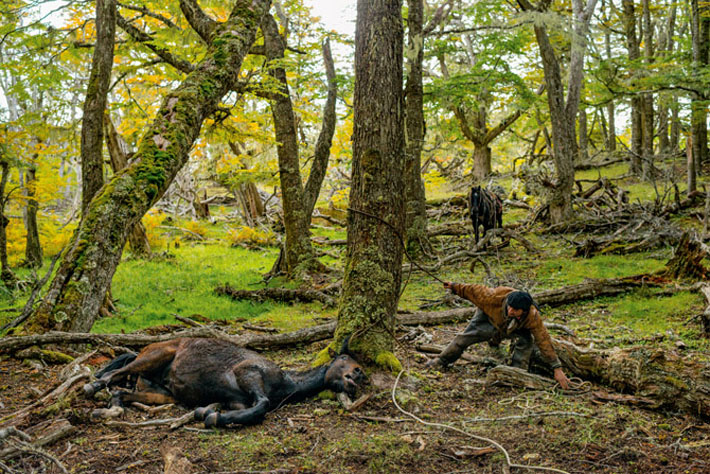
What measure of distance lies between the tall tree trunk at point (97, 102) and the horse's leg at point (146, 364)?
3884mm

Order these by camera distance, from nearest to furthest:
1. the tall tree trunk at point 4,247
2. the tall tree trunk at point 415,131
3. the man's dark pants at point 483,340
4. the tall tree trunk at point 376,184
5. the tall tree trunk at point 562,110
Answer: the tall tree trunk at point 376,184, the man's dark pants at point 483,340, the tall tree trunk at point 4,247, the tall tree trunk at point 415,131, the tall tree trunk at point 562,110

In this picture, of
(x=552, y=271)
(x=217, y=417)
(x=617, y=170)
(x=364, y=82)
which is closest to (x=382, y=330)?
(x=217, y=417)

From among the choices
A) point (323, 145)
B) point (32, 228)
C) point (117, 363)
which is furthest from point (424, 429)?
point (32, 228)

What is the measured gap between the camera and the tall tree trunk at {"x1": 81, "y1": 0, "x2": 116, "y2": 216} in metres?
8.02

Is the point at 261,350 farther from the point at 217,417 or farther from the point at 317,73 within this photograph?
the point at 317,73

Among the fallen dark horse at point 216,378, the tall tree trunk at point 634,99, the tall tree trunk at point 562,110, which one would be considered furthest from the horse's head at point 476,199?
the tall tree trunk at point 634,99

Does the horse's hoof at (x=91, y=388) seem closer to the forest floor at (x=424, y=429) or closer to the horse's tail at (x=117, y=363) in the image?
the forest floor at (x=424, y=429)

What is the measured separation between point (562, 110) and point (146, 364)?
13.9 m

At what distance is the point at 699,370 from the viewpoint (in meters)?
4.65

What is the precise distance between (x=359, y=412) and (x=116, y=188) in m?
A: 3.79

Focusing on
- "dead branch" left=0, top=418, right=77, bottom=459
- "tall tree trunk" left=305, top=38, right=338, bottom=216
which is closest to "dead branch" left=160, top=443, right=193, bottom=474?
"dead branch" left=0, top=418, right=77, bottom=459

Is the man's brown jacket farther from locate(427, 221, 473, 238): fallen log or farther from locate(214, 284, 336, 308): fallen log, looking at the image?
locate(427, 221, 473, 238): fallen log

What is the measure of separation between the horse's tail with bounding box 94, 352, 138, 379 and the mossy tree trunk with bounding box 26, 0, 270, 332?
0.98 m

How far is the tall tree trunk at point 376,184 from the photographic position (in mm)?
5422
